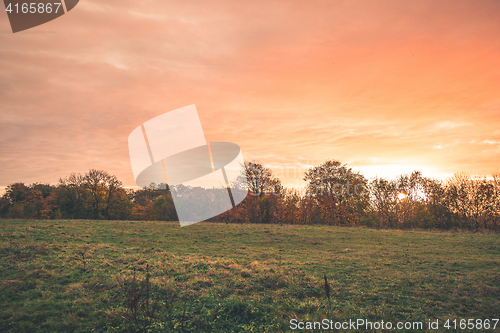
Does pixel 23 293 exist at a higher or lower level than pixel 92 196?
lower

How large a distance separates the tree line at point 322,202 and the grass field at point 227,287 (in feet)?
97.3

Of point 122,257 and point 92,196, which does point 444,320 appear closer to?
point 122,257

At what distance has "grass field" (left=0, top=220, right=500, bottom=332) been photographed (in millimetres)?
6961

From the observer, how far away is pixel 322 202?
4897 centimetres

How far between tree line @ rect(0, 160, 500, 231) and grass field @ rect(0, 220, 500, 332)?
29657mm

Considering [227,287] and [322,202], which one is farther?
[322,202]

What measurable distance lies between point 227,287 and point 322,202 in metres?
42.3

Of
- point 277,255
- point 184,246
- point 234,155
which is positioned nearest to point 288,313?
point 277,255

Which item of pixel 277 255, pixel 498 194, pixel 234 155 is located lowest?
pixel 277 255

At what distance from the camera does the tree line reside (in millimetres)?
39562

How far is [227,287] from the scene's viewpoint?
9.48 metres

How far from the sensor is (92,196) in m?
54.1

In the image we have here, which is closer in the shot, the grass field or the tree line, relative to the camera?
the grass field

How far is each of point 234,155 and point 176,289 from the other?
4318 cm
